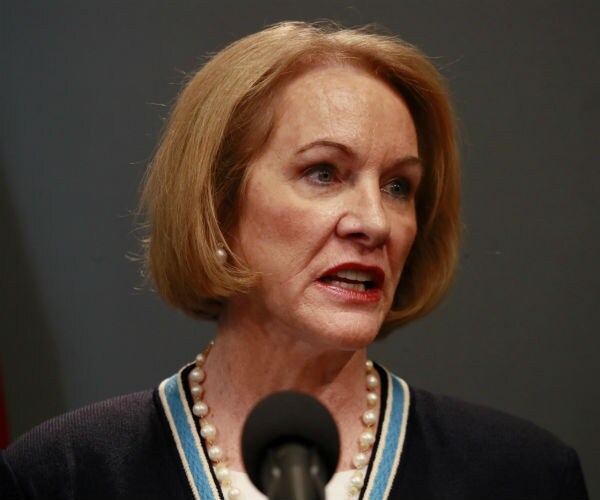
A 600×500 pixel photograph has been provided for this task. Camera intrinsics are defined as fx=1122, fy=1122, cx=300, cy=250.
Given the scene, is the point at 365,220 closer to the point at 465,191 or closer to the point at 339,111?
the point at 339,111

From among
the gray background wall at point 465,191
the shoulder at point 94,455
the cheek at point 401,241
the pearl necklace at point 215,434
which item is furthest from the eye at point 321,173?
the gray background wall at point 465,191

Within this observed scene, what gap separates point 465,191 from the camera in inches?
85.3

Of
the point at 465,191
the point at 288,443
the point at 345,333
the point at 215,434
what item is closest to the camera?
the point at 288,443

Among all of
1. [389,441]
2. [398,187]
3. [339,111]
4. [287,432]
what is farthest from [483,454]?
[287,432]

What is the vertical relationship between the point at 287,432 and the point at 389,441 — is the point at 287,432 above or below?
above

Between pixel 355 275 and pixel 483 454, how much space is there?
0.32 metres

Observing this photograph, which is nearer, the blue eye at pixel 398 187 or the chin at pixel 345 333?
the chin at pixel 345 333

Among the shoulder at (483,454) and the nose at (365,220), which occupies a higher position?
the nose at (365,220)

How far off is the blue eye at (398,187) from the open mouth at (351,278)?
143 mm

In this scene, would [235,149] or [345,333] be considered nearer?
[345,333]

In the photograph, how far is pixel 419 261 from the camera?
176 cm

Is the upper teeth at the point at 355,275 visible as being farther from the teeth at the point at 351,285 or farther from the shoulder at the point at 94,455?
the shoulder at the point at 94,455

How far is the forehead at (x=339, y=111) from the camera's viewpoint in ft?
5.01

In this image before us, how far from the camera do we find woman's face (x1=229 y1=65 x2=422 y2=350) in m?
1.49
